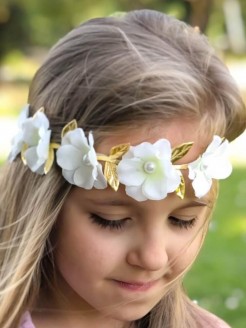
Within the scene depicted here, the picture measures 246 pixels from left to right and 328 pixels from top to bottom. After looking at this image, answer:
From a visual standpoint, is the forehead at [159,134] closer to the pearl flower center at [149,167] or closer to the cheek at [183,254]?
the pearl flower center at [149,167]

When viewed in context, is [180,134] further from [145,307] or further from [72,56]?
[145,307]

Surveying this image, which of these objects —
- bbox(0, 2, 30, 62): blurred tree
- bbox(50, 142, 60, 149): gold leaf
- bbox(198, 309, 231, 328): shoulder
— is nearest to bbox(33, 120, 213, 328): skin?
bbox(50, 142, 60, 149): gold leaf

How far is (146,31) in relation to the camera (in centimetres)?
185

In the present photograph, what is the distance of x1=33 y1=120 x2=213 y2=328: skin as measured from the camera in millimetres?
1729

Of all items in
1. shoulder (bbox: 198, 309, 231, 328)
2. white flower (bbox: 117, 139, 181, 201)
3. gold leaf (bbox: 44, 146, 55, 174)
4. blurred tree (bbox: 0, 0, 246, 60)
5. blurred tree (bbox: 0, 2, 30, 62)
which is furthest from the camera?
blurred tree (bbox: 0, 0, 246, 60)

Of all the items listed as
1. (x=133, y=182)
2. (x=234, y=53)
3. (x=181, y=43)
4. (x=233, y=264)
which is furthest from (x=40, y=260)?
(x=234, y=53)

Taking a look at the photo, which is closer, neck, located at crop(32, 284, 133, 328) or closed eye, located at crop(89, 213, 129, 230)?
closed eye, located at crop(89, 213, 129, 230)

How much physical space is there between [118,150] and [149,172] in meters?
0.08

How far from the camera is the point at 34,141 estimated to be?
6.04ft

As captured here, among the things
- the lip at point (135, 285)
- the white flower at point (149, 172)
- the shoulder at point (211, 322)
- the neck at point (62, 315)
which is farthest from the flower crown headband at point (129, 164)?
the shoulder at point (211, 322)

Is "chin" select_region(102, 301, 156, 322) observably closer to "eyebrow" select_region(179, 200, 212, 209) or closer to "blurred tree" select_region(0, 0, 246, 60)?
"eyebrow" select_region(179, 200, 212, 209)

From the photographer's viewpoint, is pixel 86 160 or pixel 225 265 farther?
pixel 225 265

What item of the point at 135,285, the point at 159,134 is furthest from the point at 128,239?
the point at 159,134

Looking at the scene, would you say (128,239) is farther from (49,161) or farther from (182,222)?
(49,161)
